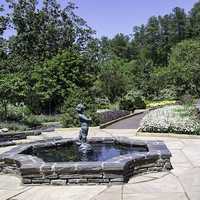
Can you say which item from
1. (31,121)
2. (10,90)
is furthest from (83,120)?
(10,90)

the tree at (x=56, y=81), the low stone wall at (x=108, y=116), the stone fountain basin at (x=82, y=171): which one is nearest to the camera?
the stone fountain basin at (x=82, y=171)

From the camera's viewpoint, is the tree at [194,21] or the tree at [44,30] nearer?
the tree at [44,30]

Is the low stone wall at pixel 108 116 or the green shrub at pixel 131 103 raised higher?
the green shrub at pixel 131 103

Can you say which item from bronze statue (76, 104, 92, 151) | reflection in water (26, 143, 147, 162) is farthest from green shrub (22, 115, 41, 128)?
bronze statue (76, 104, 92, 151)

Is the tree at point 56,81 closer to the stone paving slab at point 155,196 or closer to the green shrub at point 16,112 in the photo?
the green shrub at point 16,112

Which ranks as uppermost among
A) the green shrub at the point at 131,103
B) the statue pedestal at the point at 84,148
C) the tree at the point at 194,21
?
the tree at the point at 194,21

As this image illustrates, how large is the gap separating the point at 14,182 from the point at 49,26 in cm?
3354

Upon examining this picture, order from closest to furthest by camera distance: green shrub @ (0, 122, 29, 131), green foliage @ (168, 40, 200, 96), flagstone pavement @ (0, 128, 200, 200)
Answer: flagstone pavement @ (0, 128, 200, 200) < green shrub @ (0, 122, 29, 131) < green foliage @ (168, 40, 200, 96)

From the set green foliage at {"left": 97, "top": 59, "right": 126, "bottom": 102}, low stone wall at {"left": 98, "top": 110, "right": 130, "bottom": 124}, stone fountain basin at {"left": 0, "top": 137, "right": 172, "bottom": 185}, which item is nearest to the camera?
stone fountain basin at {"left": 0, "top": 137, "right": 172, "bottom": 185}

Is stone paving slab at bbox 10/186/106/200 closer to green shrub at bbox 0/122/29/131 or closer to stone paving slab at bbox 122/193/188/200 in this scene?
stone paving slab at bbox 122/193/188/200

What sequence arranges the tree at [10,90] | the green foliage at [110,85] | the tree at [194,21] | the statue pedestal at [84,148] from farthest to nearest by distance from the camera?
the tree at [194,21] → the green foliage at [110,85] → the tree at [10,90] → the statue pedestal at [84,148]

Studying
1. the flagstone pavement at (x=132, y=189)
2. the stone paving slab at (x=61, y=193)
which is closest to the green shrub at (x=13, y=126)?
the flagstone pavement at (x=132, y=189)

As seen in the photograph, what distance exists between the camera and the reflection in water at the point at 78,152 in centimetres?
1191

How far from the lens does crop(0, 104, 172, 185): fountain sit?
9.59m
